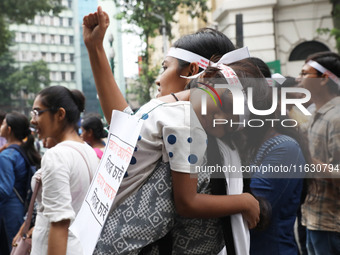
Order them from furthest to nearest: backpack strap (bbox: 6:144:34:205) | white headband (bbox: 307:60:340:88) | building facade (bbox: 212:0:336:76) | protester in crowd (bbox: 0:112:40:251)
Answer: building facade (bbox: 212:0:336:76) → backpack strap (bbox: 6:144:34:205) → protester in crowd (bbox: 0:112:40:251) → white headband (bbox: 307:60:340:88)

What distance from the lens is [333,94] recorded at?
4.02 m

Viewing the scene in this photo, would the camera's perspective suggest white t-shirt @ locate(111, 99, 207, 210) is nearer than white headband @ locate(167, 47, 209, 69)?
Yes

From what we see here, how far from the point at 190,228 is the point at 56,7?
21770 mm

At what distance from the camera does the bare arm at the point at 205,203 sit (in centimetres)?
184

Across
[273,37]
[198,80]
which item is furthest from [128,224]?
[273,37]

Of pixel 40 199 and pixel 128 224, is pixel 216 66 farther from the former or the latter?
pixel 40 199

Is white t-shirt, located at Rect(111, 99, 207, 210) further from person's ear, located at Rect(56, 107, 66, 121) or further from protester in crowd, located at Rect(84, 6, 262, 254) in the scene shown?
person's ear, located at Rect(56, 107, 66, 121)

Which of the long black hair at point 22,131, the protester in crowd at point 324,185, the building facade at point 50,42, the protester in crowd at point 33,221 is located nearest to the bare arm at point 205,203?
the protester in crowd at point 324,185

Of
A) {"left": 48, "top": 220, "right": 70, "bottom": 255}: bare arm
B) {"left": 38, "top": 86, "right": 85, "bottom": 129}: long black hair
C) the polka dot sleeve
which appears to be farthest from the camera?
{"left": 38, "top": 86, "right": 85, "bottom": 129}: long black hair

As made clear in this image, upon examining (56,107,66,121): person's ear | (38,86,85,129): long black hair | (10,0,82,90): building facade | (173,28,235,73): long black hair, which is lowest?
(56,107,66,121): person's ear

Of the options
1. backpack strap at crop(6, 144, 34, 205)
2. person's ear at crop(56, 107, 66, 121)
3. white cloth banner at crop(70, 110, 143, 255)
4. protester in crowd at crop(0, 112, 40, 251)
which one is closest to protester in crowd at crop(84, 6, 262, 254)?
white cloth banner at crop(70, 110, 143, 255)

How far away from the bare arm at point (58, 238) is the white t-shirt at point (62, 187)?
43mm

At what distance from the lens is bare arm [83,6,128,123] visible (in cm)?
218

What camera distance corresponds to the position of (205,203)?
1.88m
